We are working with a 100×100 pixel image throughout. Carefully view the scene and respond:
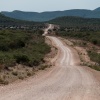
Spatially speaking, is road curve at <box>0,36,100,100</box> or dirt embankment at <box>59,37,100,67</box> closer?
road curve at <box>0,36,100,100</box>

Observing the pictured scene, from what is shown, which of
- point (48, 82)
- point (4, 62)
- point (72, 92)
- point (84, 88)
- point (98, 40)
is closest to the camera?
point (72, 92)

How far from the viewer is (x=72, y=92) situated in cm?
2066

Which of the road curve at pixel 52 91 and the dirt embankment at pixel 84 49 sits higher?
the road curve at pixel 52 91

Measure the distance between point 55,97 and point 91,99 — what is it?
2113 millimetres

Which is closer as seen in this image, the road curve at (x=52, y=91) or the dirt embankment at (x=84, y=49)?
the road curve at (x=52, y=91)

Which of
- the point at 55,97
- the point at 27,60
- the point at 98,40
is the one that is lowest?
the point at 98,40

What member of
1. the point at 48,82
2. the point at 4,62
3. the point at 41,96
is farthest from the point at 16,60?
the point at 41,96

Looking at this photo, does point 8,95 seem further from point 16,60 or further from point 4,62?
point 16,60

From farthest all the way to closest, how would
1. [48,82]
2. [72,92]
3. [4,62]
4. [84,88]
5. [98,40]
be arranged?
[98,40], [4,62], [48,82], [84,88], [72,92]

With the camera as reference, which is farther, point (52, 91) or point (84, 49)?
point (84, 49)

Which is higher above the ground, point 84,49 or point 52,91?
point 52,91

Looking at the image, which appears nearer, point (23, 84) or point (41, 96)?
point (41, 96)

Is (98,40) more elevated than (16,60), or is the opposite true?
(16,60)

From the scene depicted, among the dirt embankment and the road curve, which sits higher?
the road curve
